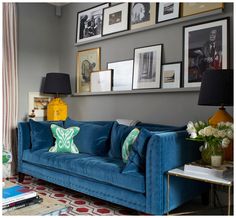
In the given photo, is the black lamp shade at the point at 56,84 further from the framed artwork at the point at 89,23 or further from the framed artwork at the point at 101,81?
the framed artwork at the point at 89,23

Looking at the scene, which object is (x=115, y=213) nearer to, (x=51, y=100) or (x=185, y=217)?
(x=185, y=217)

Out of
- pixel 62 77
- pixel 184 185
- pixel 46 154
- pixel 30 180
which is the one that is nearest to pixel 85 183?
pixel 46 154

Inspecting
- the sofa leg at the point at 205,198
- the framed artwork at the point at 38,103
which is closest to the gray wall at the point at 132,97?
the framed artwork at the point at 38,103

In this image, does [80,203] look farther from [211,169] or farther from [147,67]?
[147,67]

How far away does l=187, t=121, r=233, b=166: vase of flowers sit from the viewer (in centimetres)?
212

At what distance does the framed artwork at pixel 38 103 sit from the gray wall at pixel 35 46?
6cm

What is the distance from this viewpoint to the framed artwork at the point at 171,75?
3096 millimetres

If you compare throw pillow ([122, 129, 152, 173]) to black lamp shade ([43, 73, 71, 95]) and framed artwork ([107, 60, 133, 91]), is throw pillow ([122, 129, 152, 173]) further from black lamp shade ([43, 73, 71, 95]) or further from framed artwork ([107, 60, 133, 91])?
black lamp shade ([43, 73, 71, 95])

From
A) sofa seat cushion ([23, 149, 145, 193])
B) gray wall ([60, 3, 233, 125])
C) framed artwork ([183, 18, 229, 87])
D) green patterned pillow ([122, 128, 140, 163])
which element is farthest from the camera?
gray wall ([60, 3, 233, 125])

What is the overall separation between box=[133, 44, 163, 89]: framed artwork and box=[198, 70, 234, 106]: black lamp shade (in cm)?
108

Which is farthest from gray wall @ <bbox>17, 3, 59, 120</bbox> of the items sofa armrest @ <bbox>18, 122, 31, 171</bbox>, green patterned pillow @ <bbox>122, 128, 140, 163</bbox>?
green patterned pillow @ <bbox>122, 128, 140, 163</bbox>

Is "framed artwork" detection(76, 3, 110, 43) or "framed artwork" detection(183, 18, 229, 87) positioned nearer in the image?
"framed artwork" detection(183, 18, 229, 87)

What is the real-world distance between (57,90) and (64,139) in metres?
0.96

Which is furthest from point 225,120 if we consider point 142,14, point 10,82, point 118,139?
point 10,82
